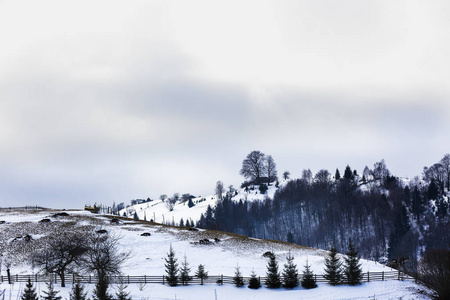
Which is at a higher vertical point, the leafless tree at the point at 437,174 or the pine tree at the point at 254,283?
the leafless tree at the point at 437,174

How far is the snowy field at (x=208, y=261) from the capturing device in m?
39.2

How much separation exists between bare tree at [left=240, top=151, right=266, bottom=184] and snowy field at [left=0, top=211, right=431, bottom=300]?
7698 cm

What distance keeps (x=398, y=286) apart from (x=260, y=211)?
104929 mm

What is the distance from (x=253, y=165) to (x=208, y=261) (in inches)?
3794

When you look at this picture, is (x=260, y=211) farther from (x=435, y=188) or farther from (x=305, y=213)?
(x=435, y=188)

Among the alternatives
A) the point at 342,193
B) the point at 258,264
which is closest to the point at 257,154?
the point at 342,193

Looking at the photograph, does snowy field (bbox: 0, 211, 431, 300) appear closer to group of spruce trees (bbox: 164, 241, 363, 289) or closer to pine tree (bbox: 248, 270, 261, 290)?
pine tree (bbox: 248, 270, 261, 290)

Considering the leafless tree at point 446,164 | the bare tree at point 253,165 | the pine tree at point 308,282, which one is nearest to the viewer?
the pine tree at point 308,282

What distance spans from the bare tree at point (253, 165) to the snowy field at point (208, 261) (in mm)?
76979

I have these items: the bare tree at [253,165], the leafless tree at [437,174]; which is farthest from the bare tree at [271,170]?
the leafless tree at [437,174]

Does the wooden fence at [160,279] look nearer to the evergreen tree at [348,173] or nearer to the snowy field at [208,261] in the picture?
the snowy field at [208,261]

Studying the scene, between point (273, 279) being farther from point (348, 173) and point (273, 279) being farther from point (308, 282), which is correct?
point (348, 173)

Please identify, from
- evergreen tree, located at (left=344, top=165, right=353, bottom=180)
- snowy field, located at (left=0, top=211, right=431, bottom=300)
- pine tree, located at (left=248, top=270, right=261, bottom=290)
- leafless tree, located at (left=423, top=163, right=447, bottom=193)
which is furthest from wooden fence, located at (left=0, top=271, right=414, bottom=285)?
evergreen tree, located at (left=344, top=165, right=353, bottom=180)

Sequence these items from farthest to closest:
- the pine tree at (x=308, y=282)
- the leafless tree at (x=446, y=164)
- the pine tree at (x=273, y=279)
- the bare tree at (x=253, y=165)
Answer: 1. the bare tree at (x=253, y=165)
2. the leafless tree at (x=446, y=164)
3. the pine tree at (x=273, y=279)
4. the pine tree at (x=308, y=282)
